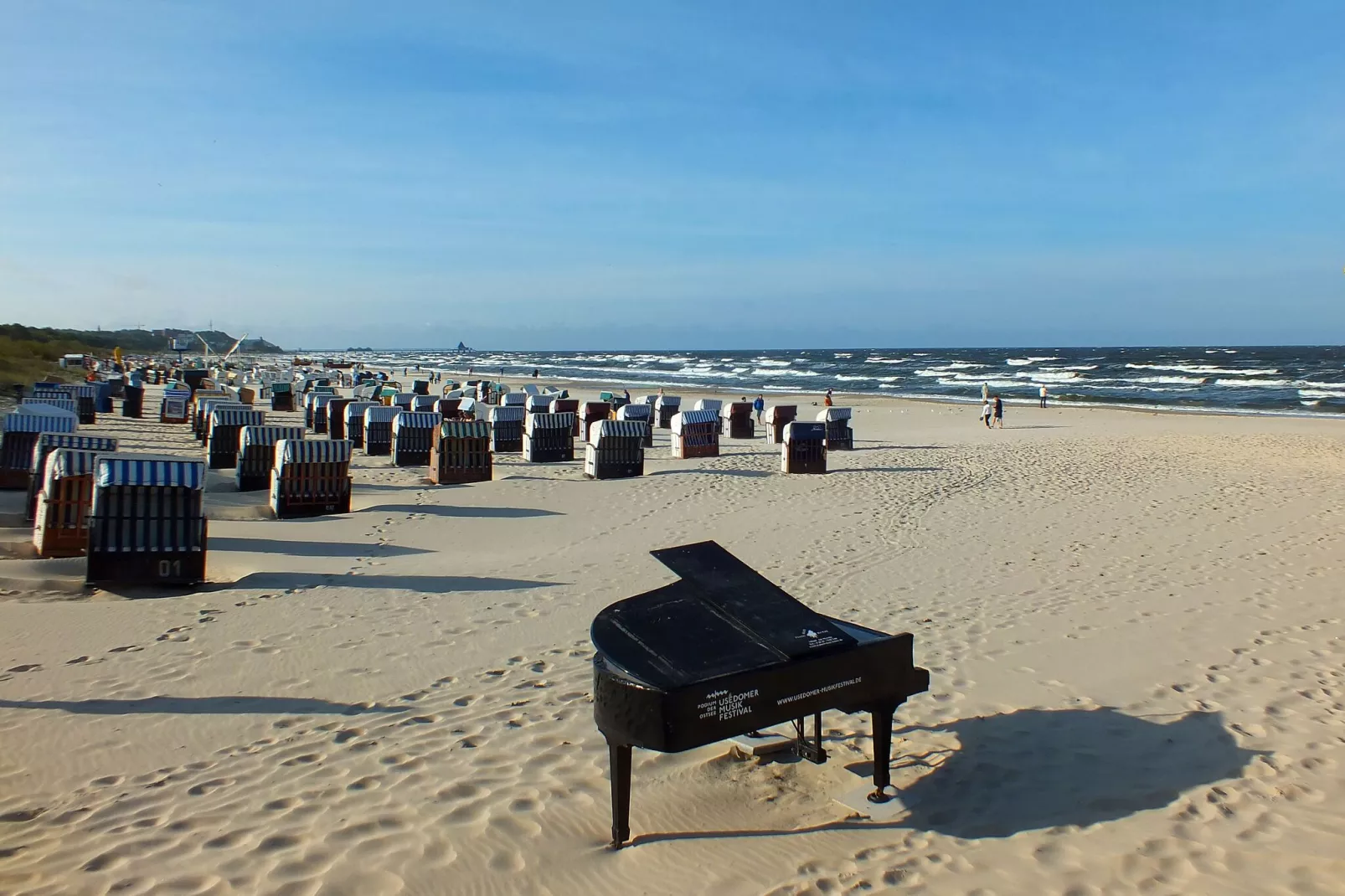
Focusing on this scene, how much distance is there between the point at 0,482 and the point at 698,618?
52.1ft

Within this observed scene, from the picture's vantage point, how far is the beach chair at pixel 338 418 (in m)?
27.1

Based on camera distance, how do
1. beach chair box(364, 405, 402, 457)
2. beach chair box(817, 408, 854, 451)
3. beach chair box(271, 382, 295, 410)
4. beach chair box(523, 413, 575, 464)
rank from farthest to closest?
beach chair box(271, 382, 295, 410) < beach chair box(817, 408, 854, 451) < beach chair box(364, 405, 402, 457) < beach chair box(523, 413, 575, 464)

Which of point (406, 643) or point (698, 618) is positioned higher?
point (698, 618)

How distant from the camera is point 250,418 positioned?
2070 cm

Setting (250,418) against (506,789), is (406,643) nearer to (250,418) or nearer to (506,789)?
(506,789)

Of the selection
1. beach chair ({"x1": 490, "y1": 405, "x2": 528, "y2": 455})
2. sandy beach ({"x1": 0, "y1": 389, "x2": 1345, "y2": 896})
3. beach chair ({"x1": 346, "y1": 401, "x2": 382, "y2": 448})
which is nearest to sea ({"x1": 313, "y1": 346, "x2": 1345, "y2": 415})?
beach chair ({"x1": 490, "y1": 405, "x2": 528, "y2": 455})

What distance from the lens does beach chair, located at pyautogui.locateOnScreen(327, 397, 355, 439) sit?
89.0 ft

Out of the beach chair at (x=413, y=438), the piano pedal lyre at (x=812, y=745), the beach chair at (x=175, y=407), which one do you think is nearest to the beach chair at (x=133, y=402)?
the beach chair at (x=175, y=407)

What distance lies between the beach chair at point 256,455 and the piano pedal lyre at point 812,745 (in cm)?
1395

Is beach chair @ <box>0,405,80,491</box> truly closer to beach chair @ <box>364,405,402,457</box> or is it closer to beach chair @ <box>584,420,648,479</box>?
beach chair @ <box>364,405,402,457</box>

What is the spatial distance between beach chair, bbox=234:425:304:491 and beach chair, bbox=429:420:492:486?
2.49 metres

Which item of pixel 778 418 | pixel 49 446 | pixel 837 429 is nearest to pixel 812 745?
pixel 49 446

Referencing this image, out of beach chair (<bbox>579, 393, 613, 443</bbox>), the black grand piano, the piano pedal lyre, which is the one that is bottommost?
the piano pedal lyre

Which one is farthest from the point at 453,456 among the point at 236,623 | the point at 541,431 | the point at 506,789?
the point at 506,789
